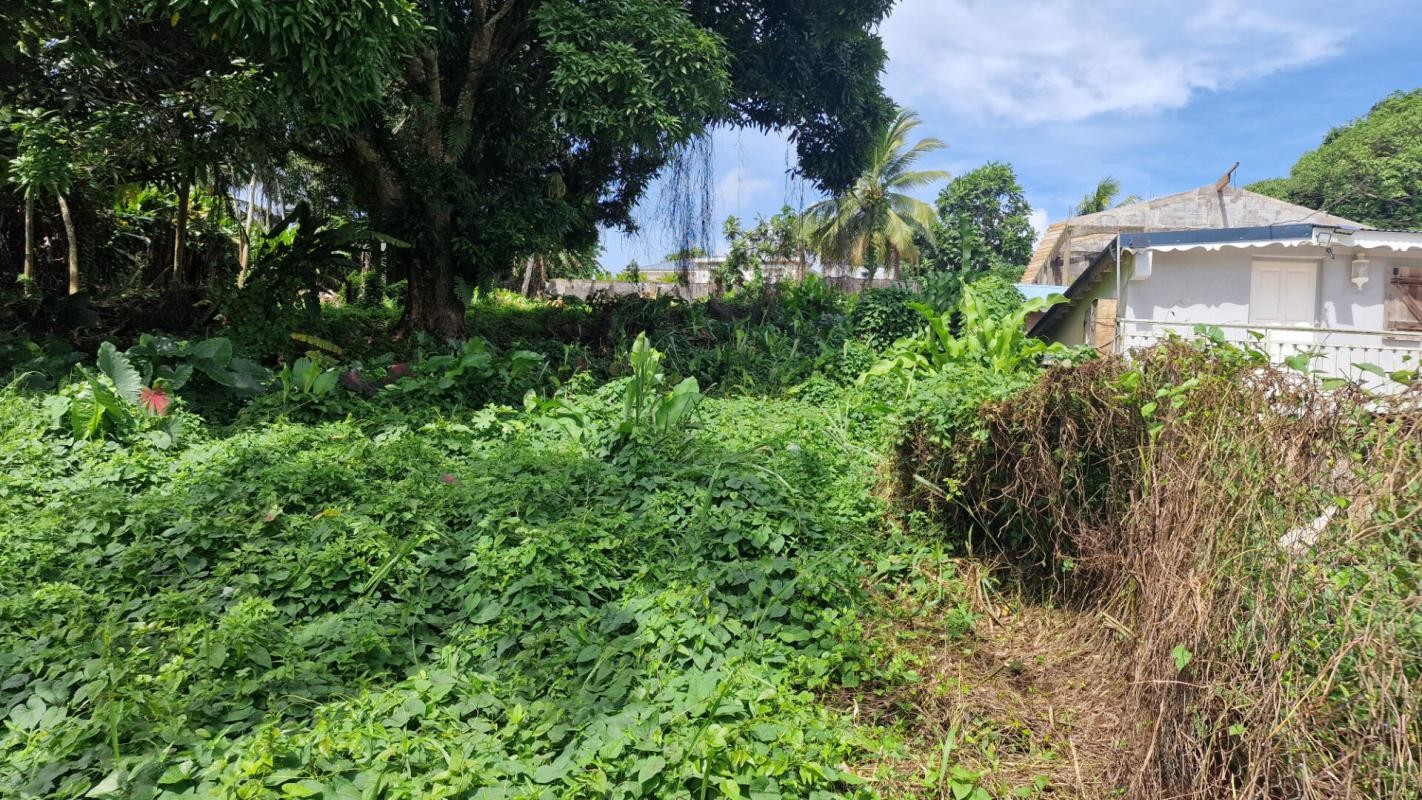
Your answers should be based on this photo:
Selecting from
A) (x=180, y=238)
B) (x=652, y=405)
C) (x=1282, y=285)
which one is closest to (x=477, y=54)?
(x=180, y=238)

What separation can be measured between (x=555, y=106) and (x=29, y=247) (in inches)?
258

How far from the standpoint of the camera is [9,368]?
20.9 ft

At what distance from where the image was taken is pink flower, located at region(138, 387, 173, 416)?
5.34m

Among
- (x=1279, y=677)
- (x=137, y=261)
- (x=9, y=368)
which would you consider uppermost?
(x=137, y=261)

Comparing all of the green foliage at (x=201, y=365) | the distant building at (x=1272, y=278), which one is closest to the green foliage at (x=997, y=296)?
the distant building at (x=1272, y=278)

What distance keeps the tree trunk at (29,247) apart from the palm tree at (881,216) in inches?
831

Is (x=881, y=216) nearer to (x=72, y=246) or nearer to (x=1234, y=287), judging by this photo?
(x=1234, y=287)

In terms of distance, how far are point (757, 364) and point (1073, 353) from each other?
5.10m

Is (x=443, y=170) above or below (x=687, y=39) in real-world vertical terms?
below

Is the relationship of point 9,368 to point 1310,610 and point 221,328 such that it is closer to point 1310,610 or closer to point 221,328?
point 221,328

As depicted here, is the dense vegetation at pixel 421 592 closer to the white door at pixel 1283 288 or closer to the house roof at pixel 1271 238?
the house roof at pixel 1271 238

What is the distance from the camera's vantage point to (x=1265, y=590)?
212cm

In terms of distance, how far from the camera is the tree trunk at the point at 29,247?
8.75m

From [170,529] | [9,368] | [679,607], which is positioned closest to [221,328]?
[9,368]
